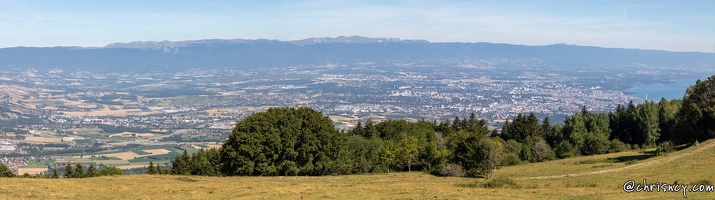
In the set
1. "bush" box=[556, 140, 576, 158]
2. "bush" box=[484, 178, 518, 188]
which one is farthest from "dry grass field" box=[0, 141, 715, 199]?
"bush" box=[556, 140, 576, 158]

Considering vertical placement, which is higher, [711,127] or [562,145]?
[711,127]

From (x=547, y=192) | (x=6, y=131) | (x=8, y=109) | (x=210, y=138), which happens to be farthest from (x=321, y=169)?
(x=8, y=109)

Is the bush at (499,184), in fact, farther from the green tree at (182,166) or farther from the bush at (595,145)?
the bush at (595,145)

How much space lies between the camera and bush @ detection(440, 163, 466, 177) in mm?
45987

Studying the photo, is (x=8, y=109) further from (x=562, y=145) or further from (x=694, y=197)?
(x=694, y=197)

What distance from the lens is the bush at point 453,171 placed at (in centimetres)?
4599

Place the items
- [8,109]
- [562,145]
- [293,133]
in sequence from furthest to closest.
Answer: [8,109]
[562,145]
[293,133]

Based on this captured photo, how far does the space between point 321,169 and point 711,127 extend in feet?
119

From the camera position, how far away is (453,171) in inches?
1818

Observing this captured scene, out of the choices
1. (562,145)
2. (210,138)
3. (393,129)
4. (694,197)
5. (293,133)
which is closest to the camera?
(694,197)

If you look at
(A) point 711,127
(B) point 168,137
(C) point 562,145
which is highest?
(A) point 711,127

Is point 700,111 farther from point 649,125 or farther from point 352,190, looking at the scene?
point 352,190

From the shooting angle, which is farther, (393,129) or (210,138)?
(210,138)

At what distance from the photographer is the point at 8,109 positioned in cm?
18875
